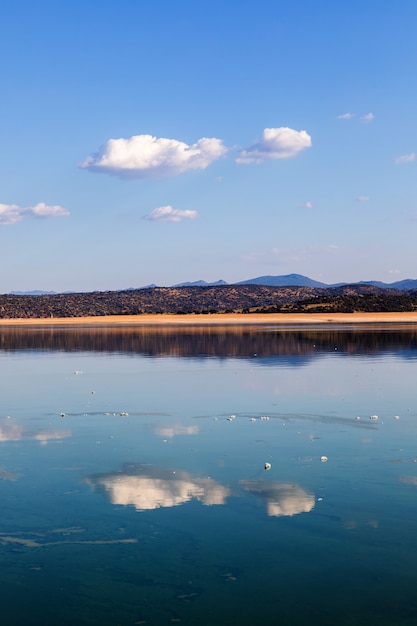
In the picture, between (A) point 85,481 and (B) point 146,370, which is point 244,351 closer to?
(B) point 146,370

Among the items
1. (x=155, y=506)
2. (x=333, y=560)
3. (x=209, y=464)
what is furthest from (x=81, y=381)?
(x=333, y=560)

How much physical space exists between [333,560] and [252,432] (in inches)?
382

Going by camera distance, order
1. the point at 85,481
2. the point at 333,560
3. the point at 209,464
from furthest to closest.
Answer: the point at 209,464, the point at 85,481, the point at 333,560

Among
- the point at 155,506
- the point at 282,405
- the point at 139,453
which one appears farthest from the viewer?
the point at 282,405

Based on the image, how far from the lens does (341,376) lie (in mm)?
33469

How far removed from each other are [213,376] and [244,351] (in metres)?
16.6

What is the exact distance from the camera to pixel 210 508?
12703mm

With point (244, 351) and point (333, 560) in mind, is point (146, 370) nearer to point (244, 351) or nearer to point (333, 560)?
point (244, 351)

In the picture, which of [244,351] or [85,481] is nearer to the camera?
[85,481]

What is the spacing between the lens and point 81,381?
33.2 m

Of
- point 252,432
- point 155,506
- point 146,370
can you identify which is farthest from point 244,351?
point 155,506

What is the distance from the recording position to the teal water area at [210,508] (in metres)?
8.98

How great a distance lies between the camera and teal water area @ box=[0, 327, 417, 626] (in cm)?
898

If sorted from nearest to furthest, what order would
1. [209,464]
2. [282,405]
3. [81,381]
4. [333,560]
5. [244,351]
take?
[333,560]
[209,464]
[282,405]
[81,381]
[244,351]
